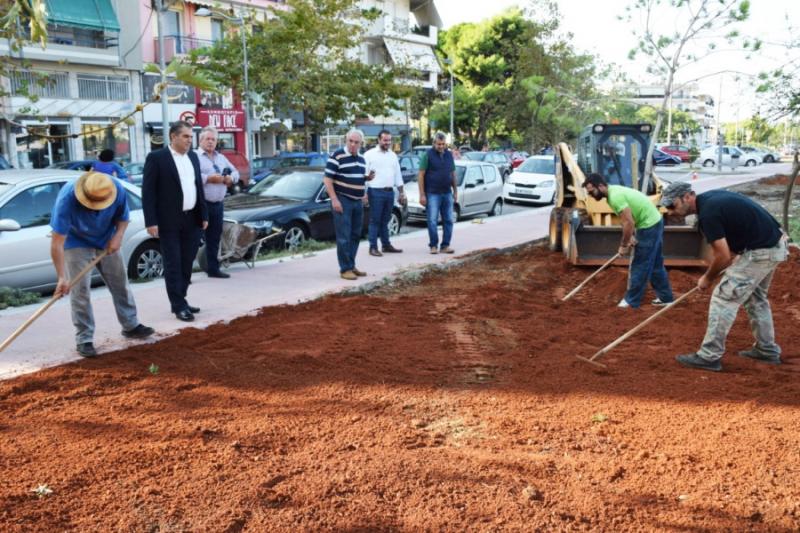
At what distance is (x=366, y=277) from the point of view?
376 inches

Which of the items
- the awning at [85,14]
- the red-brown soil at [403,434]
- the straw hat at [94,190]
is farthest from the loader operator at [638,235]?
the awning at [85,14]

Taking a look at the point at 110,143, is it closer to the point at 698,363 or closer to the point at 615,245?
the point at 615,245

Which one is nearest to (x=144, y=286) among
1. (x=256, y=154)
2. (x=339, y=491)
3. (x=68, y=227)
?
(x=68, y=227)

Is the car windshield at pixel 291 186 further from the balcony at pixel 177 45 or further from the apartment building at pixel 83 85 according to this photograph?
the balcony at pixel 177 45

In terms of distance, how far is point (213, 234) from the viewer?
943cm

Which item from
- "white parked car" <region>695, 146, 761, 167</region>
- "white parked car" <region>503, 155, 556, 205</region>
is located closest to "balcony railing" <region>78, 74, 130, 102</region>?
"white parked car" <region>503, 155, 556, 205</region>

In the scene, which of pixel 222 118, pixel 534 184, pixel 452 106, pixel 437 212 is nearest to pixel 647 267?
pixel 437 212

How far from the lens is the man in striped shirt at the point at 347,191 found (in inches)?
365

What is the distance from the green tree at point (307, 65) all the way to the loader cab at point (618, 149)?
52.5 feet

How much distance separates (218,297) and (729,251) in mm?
5195

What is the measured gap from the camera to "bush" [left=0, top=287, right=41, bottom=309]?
7781 millimetres

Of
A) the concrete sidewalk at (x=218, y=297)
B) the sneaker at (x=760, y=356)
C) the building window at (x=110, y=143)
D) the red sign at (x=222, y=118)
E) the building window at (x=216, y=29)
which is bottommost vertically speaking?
the sneaker at (x=760, y=356)

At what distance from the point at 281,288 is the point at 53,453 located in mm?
4775

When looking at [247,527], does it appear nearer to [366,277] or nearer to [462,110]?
[366,277]
